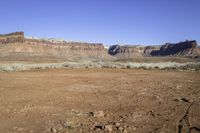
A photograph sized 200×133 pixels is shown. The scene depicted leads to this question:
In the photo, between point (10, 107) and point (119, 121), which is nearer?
point (119, 121)

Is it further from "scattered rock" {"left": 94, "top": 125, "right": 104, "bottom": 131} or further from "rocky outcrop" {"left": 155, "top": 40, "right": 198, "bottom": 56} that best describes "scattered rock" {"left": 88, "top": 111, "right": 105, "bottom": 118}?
"rocky outcrop" {"left": 155, "top": 40, "right": 198, "bottom": 56}

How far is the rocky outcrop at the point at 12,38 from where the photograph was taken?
13062 cm

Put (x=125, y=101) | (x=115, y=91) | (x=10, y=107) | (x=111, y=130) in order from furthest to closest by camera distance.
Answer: (x=115, y=91)
(x=125, y=101)
(x=10, y=107)
(x=111, y=130)

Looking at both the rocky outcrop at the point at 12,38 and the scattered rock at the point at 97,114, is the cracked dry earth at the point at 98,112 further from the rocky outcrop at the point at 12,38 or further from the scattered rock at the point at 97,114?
the rocky outcrop at the point at 12,38

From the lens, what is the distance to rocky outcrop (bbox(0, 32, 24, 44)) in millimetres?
130625

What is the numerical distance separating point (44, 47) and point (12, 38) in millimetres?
23527

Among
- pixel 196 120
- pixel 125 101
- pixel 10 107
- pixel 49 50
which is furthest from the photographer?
pixel 49 50

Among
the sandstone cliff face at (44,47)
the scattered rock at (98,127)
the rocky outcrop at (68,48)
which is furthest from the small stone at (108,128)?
the rocky outcrop at (68,48)

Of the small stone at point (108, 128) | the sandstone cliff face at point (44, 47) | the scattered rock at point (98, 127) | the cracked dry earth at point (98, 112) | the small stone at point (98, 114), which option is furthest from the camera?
the sandstone cliff face at point (44, 47)

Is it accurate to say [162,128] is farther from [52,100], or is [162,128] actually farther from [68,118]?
[52,100]

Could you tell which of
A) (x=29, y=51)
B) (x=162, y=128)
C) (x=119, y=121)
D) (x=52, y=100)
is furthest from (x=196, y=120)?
(x=29, y=51)

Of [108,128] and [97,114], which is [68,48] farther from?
[108,128]

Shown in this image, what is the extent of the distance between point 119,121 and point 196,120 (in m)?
2.07

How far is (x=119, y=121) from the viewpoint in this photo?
8.09 metres
